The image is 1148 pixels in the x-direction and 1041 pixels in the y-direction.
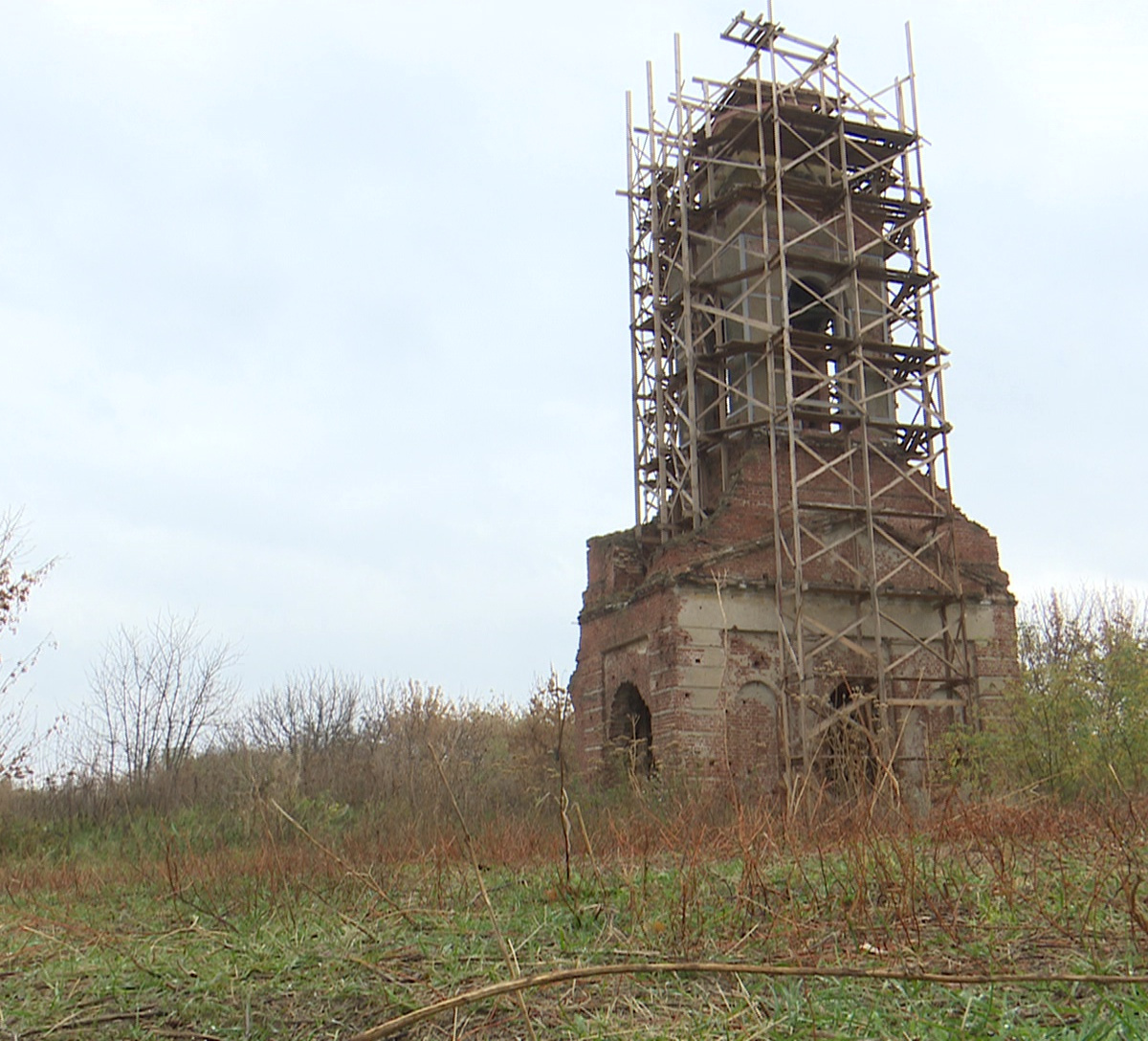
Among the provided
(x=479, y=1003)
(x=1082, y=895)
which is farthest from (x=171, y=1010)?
(x=1082, y=895)

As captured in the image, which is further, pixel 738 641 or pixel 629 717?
pixel 629 717

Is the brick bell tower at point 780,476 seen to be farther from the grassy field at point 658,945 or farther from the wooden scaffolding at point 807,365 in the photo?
the grassy field at point 658,945

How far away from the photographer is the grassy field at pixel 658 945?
3424 millimetres

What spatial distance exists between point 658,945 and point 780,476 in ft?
48.5

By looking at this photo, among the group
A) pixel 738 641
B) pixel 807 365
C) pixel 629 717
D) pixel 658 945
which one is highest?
pixel 807 365

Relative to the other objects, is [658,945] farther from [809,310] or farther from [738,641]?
[809,310]

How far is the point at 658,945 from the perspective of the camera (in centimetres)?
443

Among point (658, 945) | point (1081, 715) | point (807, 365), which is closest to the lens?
point (658, 945)

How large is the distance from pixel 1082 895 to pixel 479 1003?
2.77m

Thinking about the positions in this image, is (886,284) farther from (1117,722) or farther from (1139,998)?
(1139,998)

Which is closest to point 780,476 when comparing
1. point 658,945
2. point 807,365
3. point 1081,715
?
point 807,365

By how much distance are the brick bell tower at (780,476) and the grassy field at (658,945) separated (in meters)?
9.72

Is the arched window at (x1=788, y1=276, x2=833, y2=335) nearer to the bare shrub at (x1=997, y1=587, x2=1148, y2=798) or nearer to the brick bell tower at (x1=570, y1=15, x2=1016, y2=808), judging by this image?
the brick bell tower at (x1=570, y1=15, x2=1016, y2=808)

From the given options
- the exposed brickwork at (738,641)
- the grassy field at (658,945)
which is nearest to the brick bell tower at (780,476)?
the exposed brickwork at (738,641)
